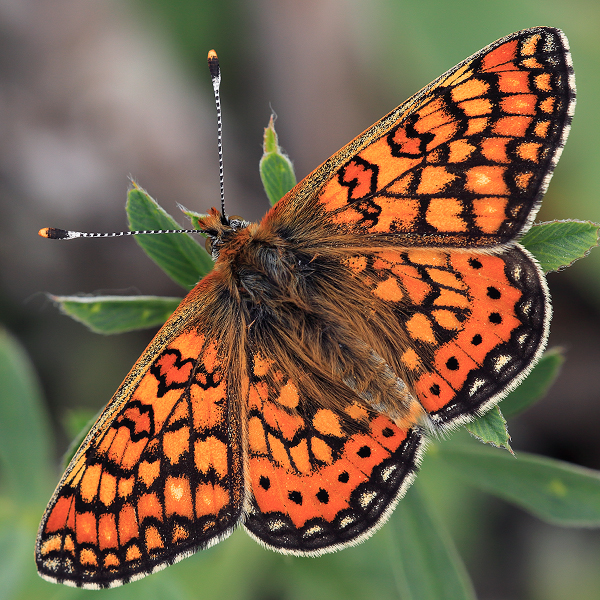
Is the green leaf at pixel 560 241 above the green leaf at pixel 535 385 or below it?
above

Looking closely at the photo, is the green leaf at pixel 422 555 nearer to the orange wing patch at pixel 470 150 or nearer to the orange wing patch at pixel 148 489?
the orange wing patch at pixel 148 489

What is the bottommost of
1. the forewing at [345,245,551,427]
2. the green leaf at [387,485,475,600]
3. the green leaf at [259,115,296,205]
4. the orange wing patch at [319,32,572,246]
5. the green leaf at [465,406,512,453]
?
the green leaf at [387,485,475,600]

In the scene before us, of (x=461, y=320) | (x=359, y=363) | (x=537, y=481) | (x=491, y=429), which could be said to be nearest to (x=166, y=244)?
(x=359, y=363)

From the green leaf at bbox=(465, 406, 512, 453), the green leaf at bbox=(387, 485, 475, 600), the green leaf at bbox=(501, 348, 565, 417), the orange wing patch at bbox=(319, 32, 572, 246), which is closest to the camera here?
the green leaf at bbox=(465, 406, 512, 453)

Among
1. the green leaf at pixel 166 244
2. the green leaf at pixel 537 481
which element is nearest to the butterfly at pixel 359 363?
the green leaf at pixel 166 244

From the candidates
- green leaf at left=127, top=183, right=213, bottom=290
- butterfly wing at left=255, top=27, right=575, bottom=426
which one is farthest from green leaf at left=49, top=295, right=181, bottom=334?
butterfly wing at left=255, top=27, right=575, bottom=426

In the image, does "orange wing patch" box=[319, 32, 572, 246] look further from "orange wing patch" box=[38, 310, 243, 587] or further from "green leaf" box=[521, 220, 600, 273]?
"orange wing patch" box=[38, 310, 243, 587]

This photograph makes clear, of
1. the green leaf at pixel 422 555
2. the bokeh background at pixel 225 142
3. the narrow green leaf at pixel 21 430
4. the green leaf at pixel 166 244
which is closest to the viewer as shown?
the green leaf at pixel 166 244
